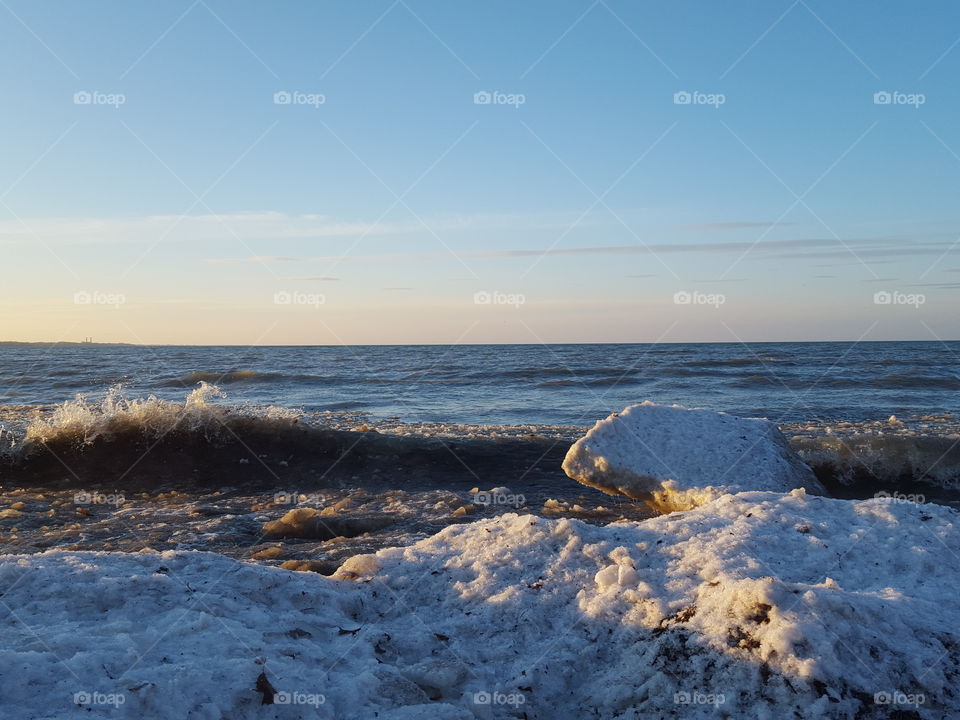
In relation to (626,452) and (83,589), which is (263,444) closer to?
(626,452)

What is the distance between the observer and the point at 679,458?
274 inches

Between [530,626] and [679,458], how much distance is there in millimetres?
3841

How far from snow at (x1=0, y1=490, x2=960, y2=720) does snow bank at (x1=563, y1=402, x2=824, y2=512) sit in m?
2.11

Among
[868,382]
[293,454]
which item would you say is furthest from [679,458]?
[868,382]

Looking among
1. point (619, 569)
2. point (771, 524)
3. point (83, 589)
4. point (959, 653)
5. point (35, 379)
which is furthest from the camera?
point (35, 379)

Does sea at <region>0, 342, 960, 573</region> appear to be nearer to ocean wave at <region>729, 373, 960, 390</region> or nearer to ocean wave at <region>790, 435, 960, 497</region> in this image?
ocean wave at <region>790, 435, 960, 497</region>

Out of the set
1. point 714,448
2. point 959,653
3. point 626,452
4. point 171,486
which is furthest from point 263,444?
point 959,653

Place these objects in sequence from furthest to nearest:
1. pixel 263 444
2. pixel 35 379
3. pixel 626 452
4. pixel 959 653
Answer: pixel 35 379
pixel 263 444
pixel 626 452
pixel 959 653

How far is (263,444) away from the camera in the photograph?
35.8 ft

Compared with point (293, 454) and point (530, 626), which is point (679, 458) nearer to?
point (530, 626)

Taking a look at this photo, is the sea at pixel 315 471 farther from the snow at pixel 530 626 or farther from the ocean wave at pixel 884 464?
the snow at pixel 530 626

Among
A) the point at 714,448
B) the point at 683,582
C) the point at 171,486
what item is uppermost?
the point at 714,448

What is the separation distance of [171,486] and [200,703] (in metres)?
7.32

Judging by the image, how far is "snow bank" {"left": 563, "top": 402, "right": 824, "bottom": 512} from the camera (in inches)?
264
